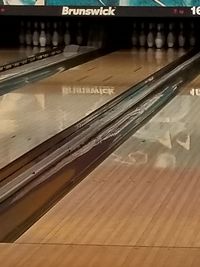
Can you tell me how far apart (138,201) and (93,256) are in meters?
0.53

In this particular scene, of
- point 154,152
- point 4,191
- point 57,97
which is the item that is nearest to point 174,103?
point 57,97

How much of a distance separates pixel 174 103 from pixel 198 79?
0.83 metres

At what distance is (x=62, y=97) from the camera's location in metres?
3.86

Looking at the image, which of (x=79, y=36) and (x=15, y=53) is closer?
(x=15, y=53)

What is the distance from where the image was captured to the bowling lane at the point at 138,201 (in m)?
1.71

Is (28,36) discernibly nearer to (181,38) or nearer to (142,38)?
(142,38)

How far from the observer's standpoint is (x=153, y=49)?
595 centimetres

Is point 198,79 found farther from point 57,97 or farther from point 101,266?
point 101,266

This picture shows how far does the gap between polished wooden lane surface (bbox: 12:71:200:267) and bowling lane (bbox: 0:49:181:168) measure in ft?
1.38

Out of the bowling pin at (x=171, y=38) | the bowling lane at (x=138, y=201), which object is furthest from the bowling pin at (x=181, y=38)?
the bowling lane at (x=138, y=201)

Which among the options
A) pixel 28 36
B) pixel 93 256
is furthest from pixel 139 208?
pixel 28 36

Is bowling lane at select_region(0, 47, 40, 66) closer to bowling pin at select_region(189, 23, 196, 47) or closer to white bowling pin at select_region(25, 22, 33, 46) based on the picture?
white bowling pin at select_region(25, 22, 33, 46)

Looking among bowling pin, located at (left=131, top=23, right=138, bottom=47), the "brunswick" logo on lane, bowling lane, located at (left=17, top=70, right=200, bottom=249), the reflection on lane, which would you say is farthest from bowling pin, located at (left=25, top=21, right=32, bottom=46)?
bowling lane, located at (left=17, top=70, right=200, bottom=249)

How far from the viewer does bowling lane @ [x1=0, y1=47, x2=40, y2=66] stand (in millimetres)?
5230
